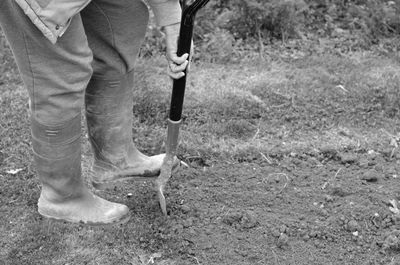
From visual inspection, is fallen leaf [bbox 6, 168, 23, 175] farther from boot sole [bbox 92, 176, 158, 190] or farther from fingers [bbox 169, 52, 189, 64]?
fingers [bbox 169, 52, 189, 64]

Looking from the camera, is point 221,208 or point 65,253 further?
point 221,208

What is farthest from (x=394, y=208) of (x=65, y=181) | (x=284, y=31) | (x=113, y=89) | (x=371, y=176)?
(x=284, y=31)

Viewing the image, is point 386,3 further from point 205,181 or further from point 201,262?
point 201,262

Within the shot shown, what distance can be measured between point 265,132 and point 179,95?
1202 millimetres

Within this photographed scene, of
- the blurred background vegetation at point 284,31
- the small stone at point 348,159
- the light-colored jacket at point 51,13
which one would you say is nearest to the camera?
the light-colored jacket at point 51,13

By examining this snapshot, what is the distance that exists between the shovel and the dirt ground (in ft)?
0.39

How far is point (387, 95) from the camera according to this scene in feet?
13.9

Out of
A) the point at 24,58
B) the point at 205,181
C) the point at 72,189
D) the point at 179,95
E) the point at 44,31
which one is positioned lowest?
the point at 205,181

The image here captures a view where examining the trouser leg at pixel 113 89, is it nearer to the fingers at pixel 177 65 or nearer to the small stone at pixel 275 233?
the fingers at pixel 177 65

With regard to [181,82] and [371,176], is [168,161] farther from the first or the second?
[371,176]

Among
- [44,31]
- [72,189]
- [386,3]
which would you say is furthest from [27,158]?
[386,3]

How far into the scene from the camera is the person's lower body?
234 cm

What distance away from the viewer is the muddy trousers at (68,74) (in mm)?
2322

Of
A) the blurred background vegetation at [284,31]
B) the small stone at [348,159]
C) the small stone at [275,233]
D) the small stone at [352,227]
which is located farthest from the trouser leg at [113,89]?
the blurred background vegetation at [284,31]
